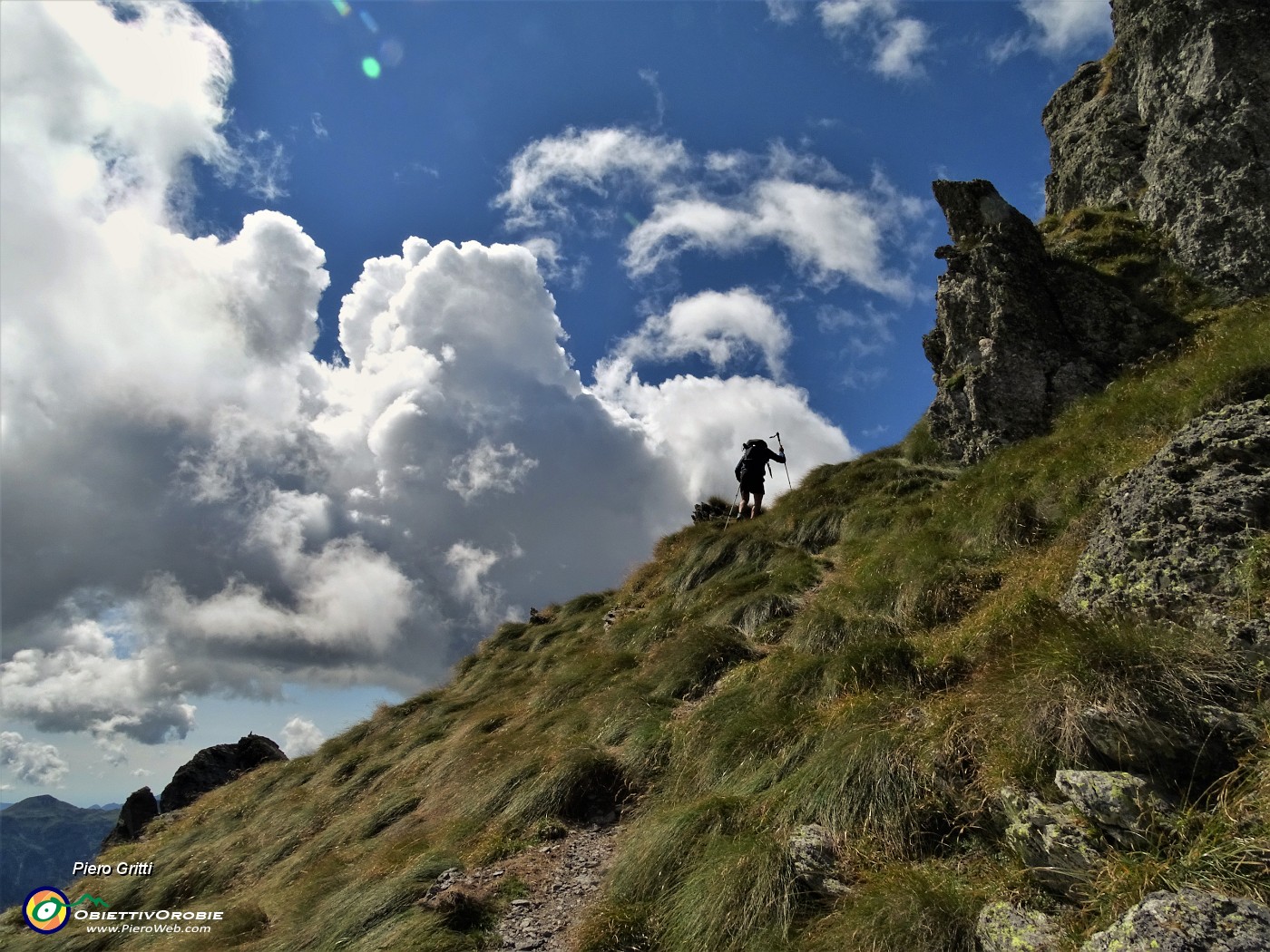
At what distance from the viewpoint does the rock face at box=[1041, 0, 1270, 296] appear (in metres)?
17.6

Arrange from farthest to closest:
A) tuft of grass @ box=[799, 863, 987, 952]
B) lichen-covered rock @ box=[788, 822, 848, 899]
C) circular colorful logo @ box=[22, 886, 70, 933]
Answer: circular colorful logo @ box=[22, 886, 70, 933], lichen-covered rock @ box=[788, 822, 848, 899], tuft of grass @ box=[799, 863, 987, 952]

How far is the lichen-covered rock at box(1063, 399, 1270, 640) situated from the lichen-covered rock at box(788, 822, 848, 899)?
409cm

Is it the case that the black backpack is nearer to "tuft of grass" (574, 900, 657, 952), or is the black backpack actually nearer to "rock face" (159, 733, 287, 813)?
"tuft of grass" (574, 900, 657, 952)

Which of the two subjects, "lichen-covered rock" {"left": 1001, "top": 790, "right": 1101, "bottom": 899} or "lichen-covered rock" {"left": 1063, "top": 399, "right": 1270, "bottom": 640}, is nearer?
"lichen-covered rock" {"left": 1001, "top": 790, "right": 1101, "bottom": 899}

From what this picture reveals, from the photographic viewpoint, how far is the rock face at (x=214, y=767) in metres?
36.0

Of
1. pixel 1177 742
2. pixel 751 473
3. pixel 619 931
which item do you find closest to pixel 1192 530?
pixel 1177 742

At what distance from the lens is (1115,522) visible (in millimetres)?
8086

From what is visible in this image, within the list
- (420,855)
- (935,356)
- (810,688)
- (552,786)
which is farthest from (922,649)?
(935,356)

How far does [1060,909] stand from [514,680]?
18976mm

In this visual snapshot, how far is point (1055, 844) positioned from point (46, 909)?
24.6 meters

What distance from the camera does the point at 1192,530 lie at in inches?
278

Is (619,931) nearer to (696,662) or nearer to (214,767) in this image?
(696,662)

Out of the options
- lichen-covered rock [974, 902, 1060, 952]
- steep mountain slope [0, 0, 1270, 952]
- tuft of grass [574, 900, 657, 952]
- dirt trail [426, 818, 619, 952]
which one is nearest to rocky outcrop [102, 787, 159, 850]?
steep mountain slope [0, 0, 1270, 952]

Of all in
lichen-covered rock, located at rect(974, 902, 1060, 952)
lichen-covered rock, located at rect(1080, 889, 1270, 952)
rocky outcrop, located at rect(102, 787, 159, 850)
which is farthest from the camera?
rocky outcrop, located at rect(102, 787, 159, 850)
